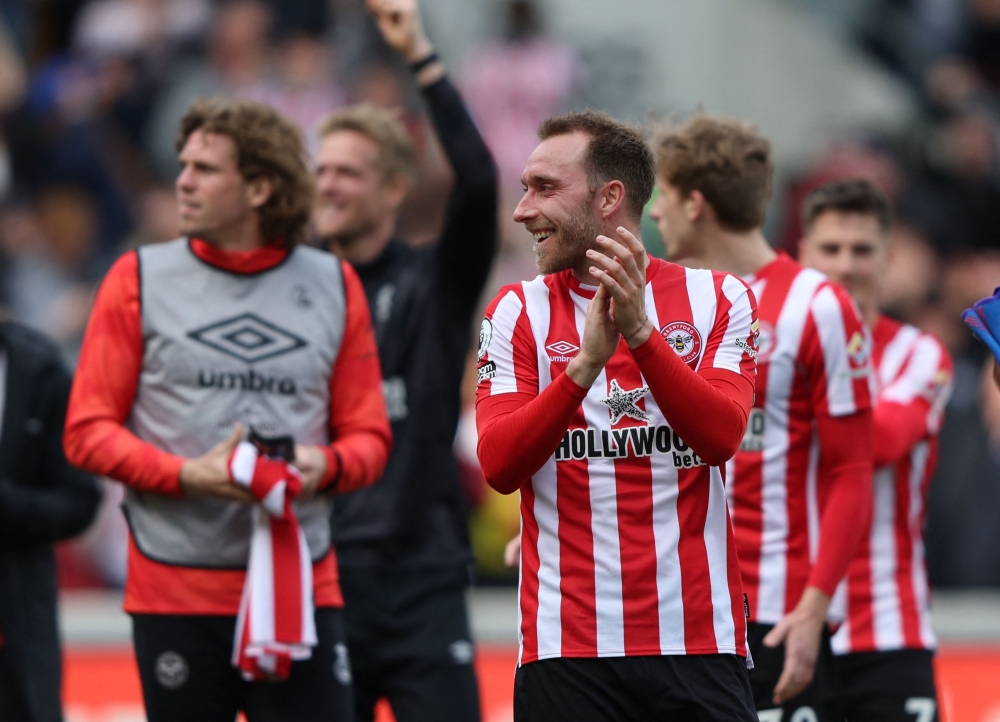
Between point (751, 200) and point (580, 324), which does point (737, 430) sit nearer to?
point (580, 324)

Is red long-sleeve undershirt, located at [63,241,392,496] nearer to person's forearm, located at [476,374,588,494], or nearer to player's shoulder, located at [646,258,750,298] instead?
person's forearm, located at [476,374,588,494]

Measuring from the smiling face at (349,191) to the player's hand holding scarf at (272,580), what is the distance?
1384 mm

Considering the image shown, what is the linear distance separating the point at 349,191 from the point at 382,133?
0.29 m

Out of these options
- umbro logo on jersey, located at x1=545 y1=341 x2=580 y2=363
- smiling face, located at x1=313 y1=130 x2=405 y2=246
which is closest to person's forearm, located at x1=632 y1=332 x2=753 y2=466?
umbro logo on jersey, located at x1=545 y1=341 x2=580 y2=363

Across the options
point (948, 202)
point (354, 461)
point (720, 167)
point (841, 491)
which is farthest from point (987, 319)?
point (948, 202)

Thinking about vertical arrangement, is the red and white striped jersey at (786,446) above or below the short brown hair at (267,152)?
below

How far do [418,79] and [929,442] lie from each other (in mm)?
2151

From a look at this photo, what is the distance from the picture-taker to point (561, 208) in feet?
11.4

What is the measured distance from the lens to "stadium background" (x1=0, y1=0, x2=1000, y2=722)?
11.6 m

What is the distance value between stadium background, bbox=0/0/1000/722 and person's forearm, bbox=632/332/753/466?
7279mm

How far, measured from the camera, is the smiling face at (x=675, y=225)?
455cm

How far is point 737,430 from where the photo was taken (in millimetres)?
3371

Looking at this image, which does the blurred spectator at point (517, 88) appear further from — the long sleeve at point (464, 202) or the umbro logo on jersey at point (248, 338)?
the umbro logo on jersey at point (248, 338)

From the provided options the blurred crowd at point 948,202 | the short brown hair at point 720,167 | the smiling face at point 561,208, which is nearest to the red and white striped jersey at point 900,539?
the short brown hair at point 720,167
